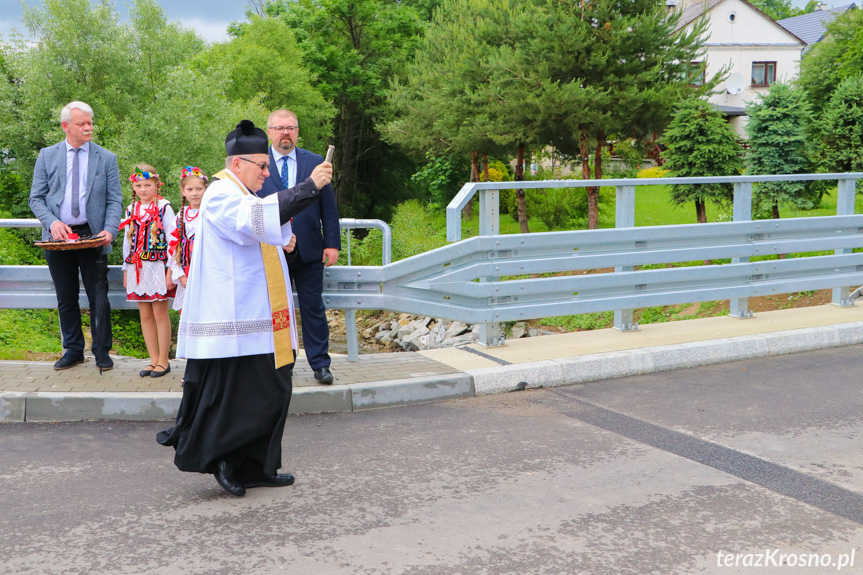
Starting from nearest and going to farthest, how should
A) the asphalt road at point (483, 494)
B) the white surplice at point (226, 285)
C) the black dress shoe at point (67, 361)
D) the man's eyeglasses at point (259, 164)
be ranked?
the asphalt road at point (483, 494) < the white surplice at point (226, 285) < the man's eyeglasses at point (259, 164) < the black dress shoe at point (67, 361)

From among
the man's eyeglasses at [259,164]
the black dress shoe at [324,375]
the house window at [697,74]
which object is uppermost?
the house window at [697,74]

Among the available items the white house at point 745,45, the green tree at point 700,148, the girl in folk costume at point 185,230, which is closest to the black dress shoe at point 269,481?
the girl in folk costume at point 185,230

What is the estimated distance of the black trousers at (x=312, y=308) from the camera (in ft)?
20.8

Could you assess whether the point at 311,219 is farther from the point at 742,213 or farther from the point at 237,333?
the point at 742,213

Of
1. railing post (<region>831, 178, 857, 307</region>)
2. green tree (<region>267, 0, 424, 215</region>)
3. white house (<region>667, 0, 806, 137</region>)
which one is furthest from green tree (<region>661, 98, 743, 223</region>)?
white house (<region>667, 0, 806, 137</region>)

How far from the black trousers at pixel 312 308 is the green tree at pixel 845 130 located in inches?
534

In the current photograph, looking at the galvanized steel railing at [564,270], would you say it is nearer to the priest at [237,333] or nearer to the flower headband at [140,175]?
the flower headband at [140,175]

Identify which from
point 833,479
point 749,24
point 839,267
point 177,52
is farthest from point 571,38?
point 749,24

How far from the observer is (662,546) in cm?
375

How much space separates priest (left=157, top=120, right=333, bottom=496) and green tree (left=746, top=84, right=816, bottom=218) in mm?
14392

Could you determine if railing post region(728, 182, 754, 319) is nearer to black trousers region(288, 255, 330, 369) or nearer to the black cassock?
black trousers region(288, 255, 330, 369)

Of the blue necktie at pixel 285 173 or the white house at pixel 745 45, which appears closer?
the blue necktie at pixel 285 173

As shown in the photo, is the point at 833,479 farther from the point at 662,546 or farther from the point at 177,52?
the point at 177,52

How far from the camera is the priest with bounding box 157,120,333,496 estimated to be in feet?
14.6
